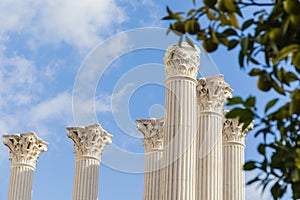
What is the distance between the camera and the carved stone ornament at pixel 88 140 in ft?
196

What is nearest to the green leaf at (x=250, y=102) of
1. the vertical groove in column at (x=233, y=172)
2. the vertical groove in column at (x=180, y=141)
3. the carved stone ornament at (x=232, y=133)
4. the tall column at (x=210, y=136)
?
the vertical groove in column at (x=180, y=141)

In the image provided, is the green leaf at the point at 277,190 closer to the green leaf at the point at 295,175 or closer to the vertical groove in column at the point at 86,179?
the green leaf at the point at 295,175

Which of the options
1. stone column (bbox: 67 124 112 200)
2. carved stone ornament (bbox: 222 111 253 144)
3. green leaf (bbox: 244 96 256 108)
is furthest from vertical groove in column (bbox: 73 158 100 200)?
green leaf (bbox: 244 96 256 108)

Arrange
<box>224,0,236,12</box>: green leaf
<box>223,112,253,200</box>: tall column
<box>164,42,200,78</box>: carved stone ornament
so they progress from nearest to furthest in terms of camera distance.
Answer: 1. <box>224,0,236,12</box>: green leaf
2. <box>164,42,200,78</box>: carved stone ornament
3. <box>223,112,253,200</box>: tall column

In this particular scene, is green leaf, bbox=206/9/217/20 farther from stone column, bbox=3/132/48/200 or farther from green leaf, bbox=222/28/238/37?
stone column, bbox=3/132/48/200

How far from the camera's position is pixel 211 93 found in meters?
47.9

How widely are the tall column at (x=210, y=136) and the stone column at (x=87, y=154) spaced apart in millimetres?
14139

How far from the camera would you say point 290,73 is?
7.01m

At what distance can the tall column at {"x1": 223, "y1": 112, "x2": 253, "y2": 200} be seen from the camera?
50.9 meters

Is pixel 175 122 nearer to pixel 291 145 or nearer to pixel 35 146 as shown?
pixel 35 146

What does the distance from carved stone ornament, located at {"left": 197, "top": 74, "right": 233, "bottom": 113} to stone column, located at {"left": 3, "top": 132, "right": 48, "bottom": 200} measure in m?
18.7

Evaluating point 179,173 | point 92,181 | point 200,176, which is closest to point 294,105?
point 179,173

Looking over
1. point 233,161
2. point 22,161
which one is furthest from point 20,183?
point 233,161

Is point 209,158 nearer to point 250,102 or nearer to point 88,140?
point 88,140
